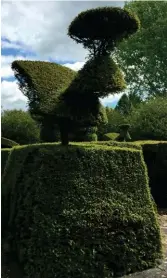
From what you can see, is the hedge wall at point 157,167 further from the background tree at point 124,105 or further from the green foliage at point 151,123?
the background tree at point 124,105

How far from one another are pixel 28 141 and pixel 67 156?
17.1m

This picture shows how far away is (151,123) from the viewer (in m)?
21.7

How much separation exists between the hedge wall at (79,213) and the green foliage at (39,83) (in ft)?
2.11

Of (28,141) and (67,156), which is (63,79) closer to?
(67,156)

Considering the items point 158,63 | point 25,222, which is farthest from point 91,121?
point 158,63

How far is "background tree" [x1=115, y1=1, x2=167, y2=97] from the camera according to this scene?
1409 inches

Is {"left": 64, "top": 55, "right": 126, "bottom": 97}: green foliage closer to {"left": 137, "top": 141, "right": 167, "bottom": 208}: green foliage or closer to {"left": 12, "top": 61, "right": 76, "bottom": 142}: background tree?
{"left": 12, "top": 61, "right": 76, "bottom": 142}: background tree

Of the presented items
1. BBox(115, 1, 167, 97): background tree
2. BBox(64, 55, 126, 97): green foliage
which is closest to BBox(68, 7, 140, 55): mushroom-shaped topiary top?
BBox(64, 55, 126, 97): green foliage

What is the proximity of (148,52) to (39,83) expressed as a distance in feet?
99.2

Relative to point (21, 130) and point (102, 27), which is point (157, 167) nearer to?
point (102, 27)

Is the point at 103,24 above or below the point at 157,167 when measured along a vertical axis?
above

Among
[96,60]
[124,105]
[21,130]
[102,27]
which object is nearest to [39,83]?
[96,60]

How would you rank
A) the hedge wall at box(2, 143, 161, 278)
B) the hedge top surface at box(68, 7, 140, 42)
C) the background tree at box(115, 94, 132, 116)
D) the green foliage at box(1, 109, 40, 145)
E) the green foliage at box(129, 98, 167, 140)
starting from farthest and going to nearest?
the background tree at box(115, 94, 132, 116), the green foliage at box(1, 109, 40, 145), the green foliage at box(129, 98, 167, 140), the hedge top surface at box(68, 7, 140, 42), the hedge wall at box(2, 143, 161, 278)

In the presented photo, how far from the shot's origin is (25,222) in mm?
6215
